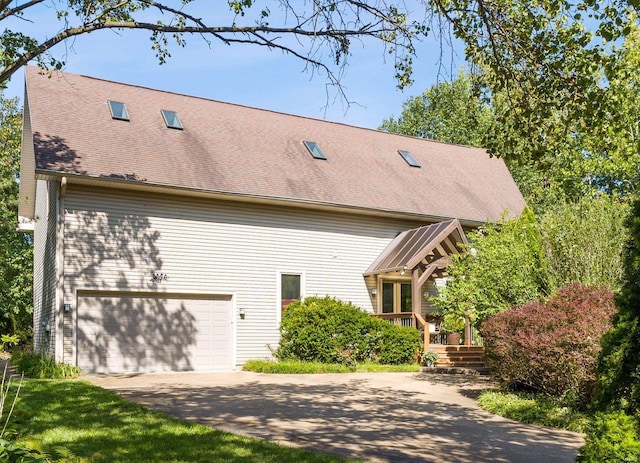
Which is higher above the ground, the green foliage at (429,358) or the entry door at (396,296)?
the entry door at (396,296)

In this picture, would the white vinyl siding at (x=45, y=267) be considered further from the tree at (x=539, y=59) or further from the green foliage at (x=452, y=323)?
the tree at (x=539, y=59)

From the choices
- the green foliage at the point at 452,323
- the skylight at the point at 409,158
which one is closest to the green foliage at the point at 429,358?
the green foliage at the point at 452,323

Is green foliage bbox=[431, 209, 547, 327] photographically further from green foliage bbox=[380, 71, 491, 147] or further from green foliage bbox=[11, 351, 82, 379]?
green foliage bbox=[380, 71, 491, 147]

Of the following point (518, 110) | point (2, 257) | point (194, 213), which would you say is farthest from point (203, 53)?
point (2, 257)

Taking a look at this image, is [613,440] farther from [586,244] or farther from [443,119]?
[443,119]

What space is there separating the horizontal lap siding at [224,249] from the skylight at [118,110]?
119 inches

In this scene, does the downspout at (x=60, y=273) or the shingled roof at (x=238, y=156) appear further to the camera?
the shingled roof at (x=238, y=156)

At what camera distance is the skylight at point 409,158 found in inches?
984

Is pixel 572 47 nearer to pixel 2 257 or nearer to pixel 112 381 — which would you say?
pixel 112 381

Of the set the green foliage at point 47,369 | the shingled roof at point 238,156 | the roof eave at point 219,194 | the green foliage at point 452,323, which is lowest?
the green foliage at point 47,369

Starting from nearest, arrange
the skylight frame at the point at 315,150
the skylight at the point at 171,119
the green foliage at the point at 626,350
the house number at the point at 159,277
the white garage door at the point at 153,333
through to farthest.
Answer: the green foliage at the point at 626,350 < the white garage door at the point at 153,333 < the house number at the point at 159,277 < the skylight at the point at 171,119 < the skylight frame at the point at 315,150

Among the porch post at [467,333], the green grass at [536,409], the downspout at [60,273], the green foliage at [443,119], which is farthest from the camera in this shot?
the green foliage at [443,119]

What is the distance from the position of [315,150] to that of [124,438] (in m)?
15.9

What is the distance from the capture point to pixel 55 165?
53.8ft
